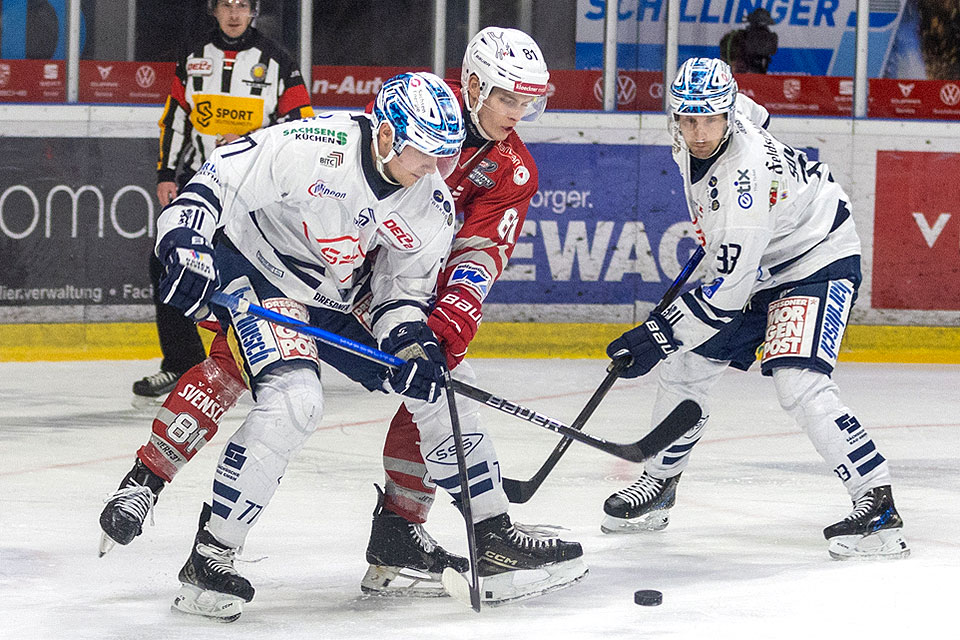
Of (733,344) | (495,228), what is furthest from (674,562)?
(495,228)

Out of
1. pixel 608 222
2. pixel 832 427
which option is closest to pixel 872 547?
pixel 832 427

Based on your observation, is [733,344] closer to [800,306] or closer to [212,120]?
[800,306]

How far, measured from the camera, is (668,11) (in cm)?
644

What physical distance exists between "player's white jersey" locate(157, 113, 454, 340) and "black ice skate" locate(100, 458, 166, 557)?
1.51ft

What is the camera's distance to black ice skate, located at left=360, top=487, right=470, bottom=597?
2949mm

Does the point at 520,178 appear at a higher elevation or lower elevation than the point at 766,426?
higher

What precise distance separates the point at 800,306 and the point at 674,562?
24.2 inches

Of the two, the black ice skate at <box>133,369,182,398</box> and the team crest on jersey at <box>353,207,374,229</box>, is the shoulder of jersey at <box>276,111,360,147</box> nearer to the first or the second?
the team crest on jersey at <box>353,207,374,229</box>

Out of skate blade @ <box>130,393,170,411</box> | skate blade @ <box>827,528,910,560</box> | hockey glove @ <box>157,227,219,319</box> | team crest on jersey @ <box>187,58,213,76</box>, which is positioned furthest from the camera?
team crest on jersey @ <box>187,58,213,76</box>

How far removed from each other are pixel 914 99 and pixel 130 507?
4.70 meters

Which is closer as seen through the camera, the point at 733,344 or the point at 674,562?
the point at 674,562

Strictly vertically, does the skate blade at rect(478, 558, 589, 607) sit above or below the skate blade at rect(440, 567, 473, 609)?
below

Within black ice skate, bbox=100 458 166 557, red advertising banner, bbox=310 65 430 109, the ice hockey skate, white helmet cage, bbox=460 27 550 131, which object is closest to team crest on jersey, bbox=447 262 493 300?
white helmet cage, bbox=460 27 550 131

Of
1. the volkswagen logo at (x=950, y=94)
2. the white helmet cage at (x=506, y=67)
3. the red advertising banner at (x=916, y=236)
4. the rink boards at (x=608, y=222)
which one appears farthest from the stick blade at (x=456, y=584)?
the volkswagen logo at (x=950, y=94)
